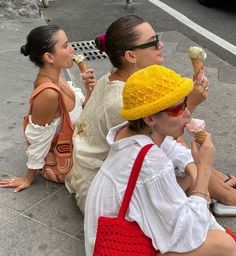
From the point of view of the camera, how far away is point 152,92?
2.12m

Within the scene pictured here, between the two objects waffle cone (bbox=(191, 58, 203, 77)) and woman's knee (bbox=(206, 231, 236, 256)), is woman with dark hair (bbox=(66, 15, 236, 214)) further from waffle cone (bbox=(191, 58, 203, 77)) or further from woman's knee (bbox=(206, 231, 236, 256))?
woman's knee (bbox=(206, 231, 236, 256))

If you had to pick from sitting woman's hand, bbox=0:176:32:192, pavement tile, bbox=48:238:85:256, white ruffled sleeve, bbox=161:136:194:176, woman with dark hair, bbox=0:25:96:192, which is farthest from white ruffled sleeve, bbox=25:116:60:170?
white ruffled sleeve, bbox=161:136:194:176

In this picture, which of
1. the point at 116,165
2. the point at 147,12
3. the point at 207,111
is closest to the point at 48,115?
the point at 116,165

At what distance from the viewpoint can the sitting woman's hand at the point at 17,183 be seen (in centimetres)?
342

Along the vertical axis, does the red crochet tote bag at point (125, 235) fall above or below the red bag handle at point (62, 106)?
above

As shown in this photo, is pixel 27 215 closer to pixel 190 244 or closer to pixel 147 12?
pixel 190 244

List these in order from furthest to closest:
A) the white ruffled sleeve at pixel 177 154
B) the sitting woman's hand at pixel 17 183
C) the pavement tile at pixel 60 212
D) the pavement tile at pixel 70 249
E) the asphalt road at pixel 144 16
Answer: the asphalt road at pixel 144 16 → the sitting woman's hand at pixel 17 183 → the pavement tile at pixel 60 212 → the pavement tile at pixel 70 249 → the white ruffled sleeve at pixel 177 154

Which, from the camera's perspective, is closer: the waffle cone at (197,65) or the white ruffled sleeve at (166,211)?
the white ruffled sleeve at (166,211)

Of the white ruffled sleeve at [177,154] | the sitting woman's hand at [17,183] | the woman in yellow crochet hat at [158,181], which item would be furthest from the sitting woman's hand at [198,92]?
the sitting woman's hand at [17,183]

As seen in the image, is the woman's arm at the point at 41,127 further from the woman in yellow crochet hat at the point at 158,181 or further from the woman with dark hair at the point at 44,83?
the woman in yellow crochet hat at the point at 158,181

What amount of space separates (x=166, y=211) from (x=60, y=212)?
4.01 feet

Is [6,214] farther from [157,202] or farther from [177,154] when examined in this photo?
[157,202]

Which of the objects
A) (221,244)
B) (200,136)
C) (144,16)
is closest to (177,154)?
(200,136)

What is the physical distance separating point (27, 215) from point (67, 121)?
644mm
